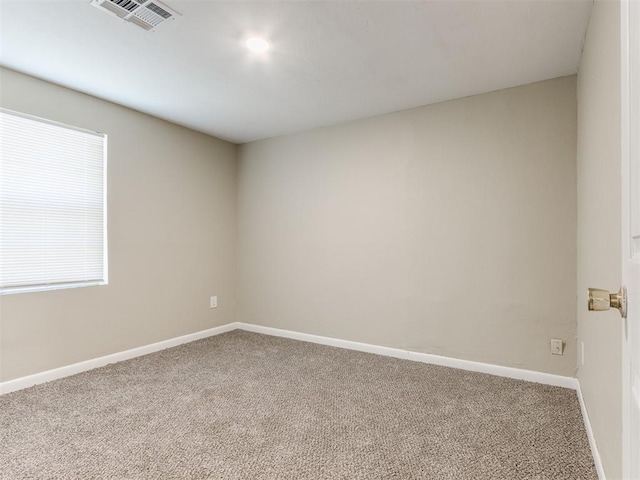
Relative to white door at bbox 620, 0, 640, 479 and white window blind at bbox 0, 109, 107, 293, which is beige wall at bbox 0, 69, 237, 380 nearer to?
white window blind at bbox 0, 109, 107, 293

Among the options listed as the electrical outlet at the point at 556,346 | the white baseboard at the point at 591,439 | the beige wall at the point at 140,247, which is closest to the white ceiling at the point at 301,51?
the beige wall at the point at 140,247

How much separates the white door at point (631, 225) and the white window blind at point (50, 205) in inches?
133

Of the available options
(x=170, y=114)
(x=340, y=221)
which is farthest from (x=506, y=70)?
(x=170, y=114)

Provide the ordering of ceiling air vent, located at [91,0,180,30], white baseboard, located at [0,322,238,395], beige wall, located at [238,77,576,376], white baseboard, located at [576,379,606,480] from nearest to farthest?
white baseboard, located at [576,379,606,480] → ceiling air vent, located at [91,0,180,30] → white baseboard, located at [0,322,238,395] → beige wall, located at [238,77,576,376]

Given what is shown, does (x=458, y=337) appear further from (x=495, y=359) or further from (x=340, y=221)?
(x=340, y=221)

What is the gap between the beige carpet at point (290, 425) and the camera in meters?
1.65

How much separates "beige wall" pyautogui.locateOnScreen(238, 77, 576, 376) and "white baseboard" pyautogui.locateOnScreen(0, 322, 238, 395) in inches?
29.7

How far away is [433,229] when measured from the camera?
3137 millimetres

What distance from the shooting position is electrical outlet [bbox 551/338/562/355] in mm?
2609

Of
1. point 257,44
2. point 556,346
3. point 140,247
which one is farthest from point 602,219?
point 140,247

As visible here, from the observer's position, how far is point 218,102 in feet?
10.2

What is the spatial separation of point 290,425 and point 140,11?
7.95 ft

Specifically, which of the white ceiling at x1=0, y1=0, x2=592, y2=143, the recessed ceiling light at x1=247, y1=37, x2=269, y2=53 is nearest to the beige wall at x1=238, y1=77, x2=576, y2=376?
the white ceiling at x1=0, y1=0, x2=592, y2=143

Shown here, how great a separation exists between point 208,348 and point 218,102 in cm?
236
